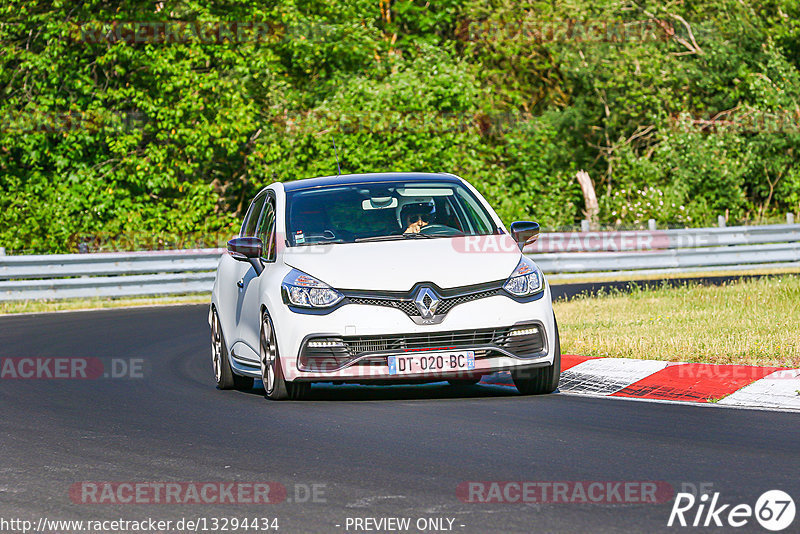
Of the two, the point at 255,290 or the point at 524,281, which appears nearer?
the point at 524,281

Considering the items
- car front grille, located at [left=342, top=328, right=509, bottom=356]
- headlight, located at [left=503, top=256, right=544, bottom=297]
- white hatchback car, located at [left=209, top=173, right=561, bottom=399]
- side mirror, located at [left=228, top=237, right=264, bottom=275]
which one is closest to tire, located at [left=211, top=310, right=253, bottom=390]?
white hatchback car, located at [left=209, top=173, right=561, bottom=399]

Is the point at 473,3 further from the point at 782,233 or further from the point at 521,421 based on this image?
the point at 521,421

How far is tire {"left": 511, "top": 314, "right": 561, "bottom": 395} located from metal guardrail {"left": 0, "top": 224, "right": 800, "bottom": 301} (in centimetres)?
1594

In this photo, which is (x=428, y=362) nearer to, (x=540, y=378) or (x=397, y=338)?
(x=397, y=338)

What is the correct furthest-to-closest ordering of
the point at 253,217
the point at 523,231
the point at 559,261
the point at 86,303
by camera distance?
the point at 559,261 < the point at 86,303 < the point at 253,217 < the point at 523,231

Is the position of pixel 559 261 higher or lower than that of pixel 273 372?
Result: lower

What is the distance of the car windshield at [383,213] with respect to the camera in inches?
413

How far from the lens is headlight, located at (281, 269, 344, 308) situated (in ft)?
31.6

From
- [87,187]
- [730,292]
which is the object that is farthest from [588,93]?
[730,292]

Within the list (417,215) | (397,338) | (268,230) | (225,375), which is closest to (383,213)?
(417,215)

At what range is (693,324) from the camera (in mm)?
13820

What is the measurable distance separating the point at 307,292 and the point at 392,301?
634 mm

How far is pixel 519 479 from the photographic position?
22.6 ft

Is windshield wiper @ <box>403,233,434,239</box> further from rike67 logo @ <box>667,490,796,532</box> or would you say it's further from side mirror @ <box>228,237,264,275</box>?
rike67 logo @ <box>667,490,796,532</box>
